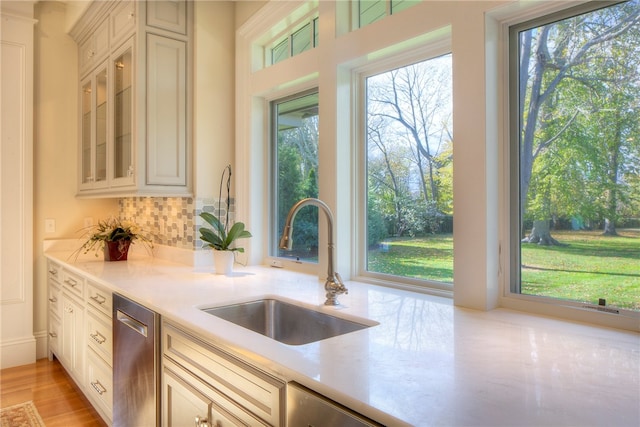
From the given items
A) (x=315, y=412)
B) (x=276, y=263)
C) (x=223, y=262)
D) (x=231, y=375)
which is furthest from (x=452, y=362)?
(x=276, y=263)

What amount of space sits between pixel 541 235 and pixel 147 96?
87.6 inches

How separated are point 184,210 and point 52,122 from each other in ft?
5.23

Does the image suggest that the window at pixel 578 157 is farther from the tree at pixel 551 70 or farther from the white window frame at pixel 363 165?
the white window frame at pixel 363 165

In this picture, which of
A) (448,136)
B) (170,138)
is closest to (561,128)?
(448,136)

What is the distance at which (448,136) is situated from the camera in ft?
5.92

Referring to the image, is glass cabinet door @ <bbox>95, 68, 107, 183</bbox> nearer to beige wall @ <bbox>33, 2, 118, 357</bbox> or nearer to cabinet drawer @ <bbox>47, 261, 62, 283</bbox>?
beige wall @ <bbox>33, 2, 118, 357</bbox>

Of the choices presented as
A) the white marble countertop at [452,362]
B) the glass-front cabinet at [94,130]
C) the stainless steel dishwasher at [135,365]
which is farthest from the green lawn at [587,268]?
the glass-front cabinet at [94,130]

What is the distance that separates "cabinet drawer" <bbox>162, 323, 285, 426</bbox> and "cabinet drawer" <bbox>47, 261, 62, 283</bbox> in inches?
73.7

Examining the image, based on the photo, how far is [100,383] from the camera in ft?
7.37

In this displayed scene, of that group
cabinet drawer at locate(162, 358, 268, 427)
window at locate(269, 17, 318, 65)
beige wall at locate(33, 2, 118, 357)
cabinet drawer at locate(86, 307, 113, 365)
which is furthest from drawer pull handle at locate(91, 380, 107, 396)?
window at locate(269, 17, 318, 65)

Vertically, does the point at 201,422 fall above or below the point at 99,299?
below

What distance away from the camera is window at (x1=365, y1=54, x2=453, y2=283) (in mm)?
1829

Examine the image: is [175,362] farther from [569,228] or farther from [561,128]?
[561,128]

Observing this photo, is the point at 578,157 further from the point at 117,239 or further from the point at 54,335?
the point at 54,335
